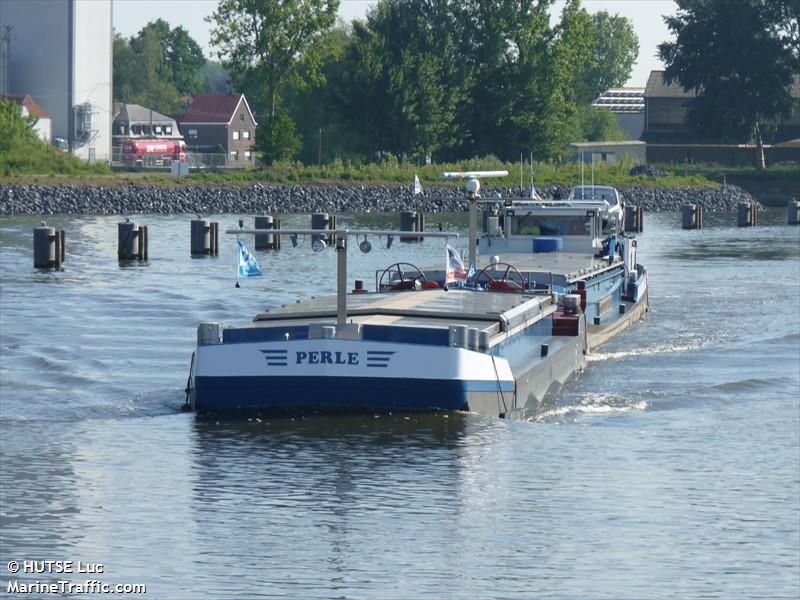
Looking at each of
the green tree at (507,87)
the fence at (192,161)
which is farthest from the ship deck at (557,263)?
the fence at (192,161)

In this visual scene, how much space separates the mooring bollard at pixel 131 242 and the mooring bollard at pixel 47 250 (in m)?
4.25

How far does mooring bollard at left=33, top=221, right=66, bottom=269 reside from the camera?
58.0m

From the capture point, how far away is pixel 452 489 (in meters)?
24.5

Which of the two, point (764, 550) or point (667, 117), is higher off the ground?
point (667, 117)

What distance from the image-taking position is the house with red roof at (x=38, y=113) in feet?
399

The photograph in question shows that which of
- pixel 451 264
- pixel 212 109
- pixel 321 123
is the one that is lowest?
pixel 451 264

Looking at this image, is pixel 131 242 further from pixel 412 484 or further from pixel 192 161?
pixel 192 161

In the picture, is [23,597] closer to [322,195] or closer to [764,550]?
[764,550]

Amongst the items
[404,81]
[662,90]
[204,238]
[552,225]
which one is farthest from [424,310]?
[662,90]

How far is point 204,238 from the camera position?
2594 inches

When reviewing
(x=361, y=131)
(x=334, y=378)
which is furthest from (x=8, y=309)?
(x=361, y=131)

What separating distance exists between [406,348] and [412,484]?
111 inches

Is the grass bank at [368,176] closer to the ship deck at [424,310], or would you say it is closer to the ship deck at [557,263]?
the ship deck at [557,263]

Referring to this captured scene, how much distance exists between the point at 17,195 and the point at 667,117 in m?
73.2
